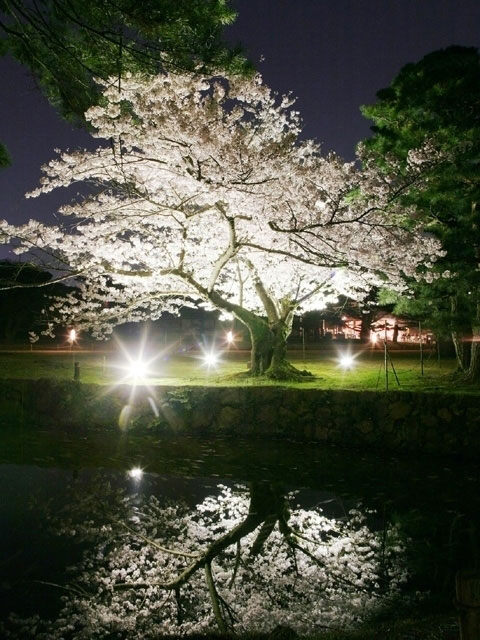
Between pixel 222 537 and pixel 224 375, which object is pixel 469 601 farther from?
pixel 224 375

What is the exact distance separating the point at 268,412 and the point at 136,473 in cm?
417

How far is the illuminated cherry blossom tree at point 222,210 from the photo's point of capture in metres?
11.1

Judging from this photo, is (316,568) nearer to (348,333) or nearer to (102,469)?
(102,469)

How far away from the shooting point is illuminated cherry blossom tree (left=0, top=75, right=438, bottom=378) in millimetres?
11078

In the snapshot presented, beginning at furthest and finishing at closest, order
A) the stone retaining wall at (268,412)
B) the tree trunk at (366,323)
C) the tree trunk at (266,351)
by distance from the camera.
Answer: the tree trunk at (366,323) → the tree trunk at (266,351) → the stone retaining wall at (268,412)

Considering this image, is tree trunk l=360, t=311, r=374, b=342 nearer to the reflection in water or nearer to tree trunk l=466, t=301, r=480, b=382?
tree trunk l=466, t=301, r=480, b=382

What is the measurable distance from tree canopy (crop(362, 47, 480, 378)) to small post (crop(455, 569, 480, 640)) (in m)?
10.4

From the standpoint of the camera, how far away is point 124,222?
14.2 m

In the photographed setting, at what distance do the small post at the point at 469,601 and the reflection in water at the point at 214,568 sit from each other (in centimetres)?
204

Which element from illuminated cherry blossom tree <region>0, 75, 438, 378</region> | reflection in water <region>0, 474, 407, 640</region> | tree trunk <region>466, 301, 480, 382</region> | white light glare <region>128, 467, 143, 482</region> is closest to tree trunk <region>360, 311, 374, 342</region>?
illuminated cherry blossom tree <region>0, 75, 438, 378</region>

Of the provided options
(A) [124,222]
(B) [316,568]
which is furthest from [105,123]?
(B) [316,568]

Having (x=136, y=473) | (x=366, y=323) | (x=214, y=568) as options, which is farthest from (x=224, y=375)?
(x=366, y=323)

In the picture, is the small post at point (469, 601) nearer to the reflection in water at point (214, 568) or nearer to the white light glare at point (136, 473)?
the reflection in water at point (214, 568)

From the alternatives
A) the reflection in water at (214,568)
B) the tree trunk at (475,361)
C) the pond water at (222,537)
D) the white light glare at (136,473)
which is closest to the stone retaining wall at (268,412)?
the pond water at (222,537)
